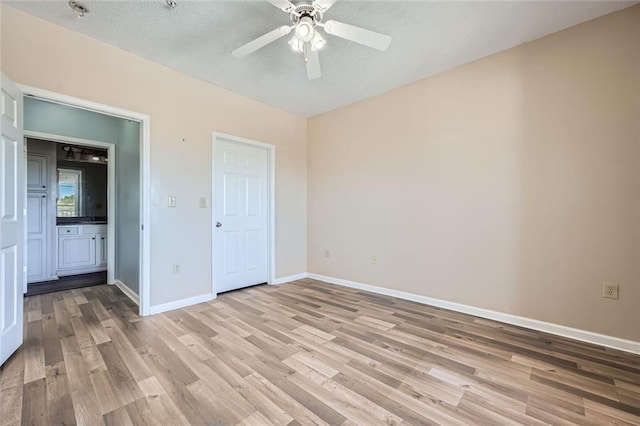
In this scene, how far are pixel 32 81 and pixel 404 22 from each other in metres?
3.03

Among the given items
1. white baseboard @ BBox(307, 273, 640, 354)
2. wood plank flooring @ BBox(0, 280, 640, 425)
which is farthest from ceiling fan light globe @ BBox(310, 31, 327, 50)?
white baseboard @ BBox(307, 273, 640, 354)

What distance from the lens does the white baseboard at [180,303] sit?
283cm

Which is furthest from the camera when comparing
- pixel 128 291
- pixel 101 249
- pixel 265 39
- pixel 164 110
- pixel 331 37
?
pixel 101 249

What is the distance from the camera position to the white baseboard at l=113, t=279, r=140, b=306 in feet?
10.5

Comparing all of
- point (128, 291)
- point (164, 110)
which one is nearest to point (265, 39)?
point (164, 110)

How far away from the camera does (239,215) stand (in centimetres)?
376

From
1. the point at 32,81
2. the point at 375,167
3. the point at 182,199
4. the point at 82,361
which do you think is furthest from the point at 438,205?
the point at 32,81

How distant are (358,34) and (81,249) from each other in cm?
537

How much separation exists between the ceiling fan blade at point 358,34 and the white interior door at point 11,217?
2258 mm

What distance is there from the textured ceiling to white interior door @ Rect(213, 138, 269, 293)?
987 mm

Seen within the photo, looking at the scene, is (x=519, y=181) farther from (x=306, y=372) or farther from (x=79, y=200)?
(x=79, y=200)

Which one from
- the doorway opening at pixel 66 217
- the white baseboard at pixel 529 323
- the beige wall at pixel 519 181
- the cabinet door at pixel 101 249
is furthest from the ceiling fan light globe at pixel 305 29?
the cabinet door at pixel 101 249

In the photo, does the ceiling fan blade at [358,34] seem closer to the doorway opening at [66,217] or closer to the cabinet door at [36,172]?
the doorway opening at [66,217]

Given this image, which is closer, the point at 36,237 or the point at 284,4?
the point at 284,4
